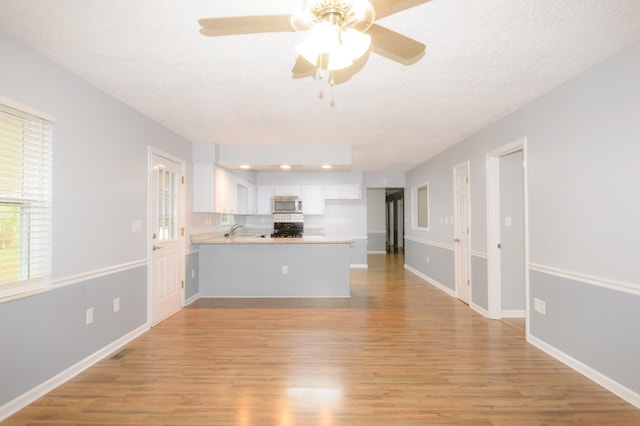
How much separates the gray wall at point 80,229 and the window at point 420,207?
18.9 ft

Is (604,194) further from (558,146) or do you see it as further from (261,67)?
(261,67)

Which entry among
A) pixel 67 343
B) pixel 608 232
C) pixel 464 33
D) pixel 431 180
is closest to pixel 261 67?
pixel 464 33

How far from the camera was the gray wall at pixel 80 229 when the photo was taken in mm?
2254

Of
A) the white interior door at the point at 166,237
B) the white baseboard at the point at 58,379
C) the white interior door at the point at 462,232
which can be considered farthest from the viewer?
the white interior door at the point at 462,232

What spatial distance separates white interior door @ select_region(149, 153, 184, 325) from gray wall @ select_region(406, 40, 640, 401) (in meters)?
4.20

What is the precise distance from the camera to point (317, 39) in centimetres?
147

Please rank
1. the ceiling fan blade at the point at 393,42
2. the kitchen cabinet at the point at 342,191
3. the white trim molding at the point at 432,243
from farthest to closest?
the kitchen cabinet at the point at 342,191 < the white trim molding at the point at 432,243 < the ceiling fan blade at the point at 393,42

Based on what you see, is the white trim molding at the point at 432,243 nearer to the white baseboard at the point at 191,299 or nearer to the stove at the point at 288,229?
the stove at the point at 288,229

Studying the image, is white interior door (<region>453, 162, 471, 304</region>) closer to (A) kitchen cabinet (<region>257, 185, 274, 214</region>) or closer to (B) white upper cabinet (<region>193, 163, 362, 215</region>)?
(B) white upper cabinet (<region>193, 163, 362, 215</region>)

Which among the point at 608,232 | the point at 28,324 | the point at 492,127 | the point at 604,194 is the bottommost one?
the point at 28,324

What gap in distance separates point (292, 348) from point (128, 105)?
3017 millimetres

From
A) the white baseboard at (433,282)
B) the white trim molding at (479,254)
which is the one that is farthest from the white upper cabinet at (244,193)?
the white trim molding at (479,254)

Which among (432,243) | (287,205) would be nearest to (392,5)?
(432,243)

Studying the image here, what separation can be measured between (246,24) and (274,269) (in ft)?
14.0
